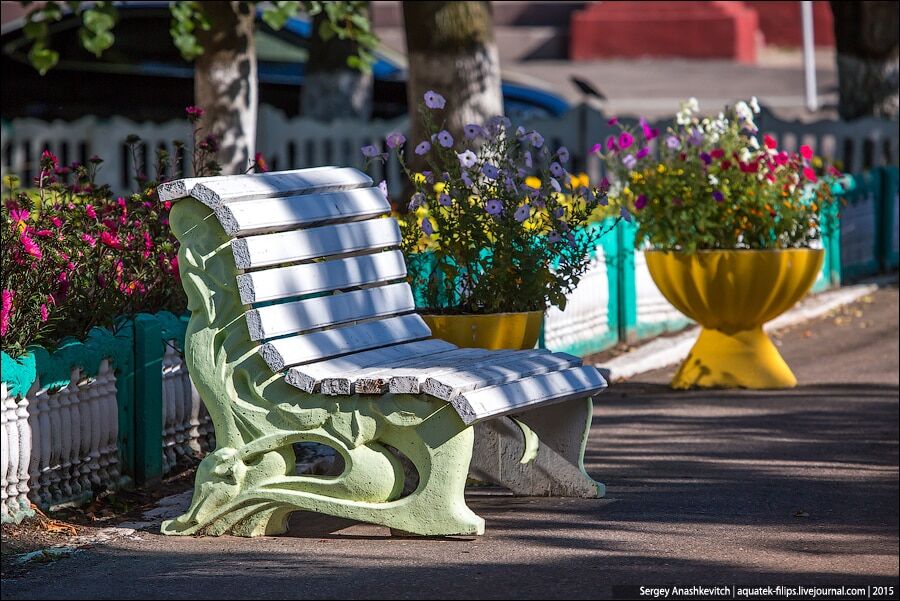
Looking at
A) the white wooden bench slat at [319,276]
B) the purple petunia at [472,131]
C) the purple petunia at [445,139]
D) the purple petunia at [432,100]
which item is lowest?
the white wooden bench slat at [319,276]

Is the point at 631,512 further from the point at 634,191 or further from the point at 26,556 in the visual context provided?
the point at 634,191

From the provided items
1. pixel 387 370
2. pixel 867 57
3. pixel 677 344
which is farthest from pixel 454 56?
pixel 387 370

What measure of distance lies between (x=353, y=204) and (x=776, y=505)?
2016 mm

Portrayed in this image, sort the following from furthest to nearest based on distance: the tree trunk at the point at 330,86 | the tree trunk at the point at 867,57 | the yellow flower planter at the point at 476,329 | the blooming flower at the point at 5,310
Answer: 1. the tree trunk at the point at 330,86
2. the tree trunk at the point at 867,57
3. the yellow flower planter at the point at 476,329
4. the blooming flower at the point at 5,310

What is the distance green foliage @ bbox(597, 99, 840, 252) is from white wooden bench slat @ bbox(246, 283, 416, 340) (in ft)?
9.59

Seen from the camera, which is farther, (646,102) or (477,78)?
(646,102)

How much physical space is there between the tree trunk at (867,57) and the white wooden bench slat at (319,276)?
36.2ft

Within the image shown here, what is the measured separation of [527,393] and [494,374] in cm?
14

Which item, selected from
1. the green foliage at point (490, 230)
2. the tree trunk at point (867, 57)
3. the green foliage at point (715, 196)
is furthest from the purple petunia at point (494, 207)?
the tree trunk at point (867, 57)

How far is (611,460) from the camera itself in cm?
737

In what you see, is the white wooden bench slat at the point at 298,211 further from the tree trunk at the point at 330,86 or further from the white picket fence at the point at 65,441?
the tree trunk at the point at 330,86

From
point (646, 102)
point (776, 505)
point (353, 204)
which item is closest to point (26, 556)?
point (353, 204)

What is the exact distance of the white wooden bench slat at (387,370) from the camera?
5480mm

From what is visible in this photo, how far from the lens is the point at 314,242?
597 cm
